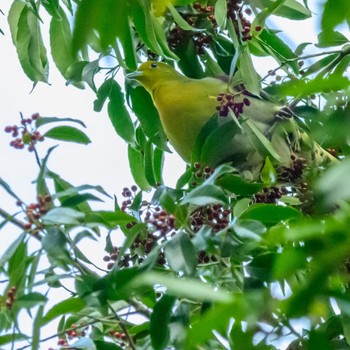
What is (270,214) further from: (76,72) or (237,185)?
(76,72)

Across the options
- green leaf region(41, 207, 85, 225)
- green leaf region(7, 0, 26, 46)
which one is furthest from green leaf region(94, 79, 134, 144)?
green leaf region(41, 207, 85, 225)

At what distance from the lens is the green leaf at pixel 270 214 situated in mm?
1376

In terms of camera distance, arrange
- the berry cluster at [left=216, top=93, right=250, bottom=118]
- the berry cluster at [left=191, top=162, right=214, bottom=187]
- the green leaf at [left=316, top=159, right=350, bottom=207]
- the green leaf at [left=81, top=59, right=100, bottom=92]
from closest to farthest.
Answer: the green leaf at [left=316, top=159, right=350, bottom=207], the berry cluster at [left=191, top=162, right=214, bottom=187], the berry cluster at [left=216, top=93, right=250, bottom=118], the green leaf at [left=81, top=59, right=100, bottom=92]

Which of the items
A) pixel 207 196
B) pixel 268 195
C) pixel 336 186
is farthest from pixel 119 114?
pixel 336 186

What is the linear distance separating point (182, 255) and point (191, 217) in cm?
42

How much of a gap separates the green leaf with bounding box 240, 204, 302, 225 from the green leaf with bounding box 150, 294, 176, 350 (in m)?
0.22

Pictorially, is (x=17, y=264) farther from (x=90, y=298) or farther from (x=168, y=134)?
(x=168, y=134)

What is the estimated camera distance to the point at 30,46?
83.0 inches

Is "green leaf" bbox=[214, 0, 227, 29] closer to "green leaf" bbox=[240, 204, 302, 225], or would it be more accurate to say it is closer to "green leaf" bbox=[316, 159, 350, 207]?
"green leaf" bbox=[240, 204, 302, 225]

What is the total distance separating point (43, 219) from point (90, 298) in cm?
15

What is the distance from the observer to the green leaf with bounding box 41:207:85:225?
4.09ft

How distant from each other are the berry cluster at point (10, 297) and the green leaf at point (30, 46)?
0.91 meters

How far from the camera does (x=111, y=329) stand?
155cm

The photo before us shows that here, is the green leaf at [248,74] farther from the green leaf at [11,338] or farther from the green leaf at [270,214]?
the green leaf at [11,338]
